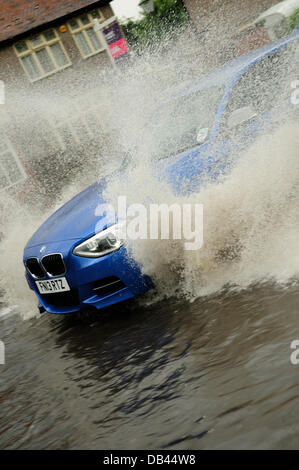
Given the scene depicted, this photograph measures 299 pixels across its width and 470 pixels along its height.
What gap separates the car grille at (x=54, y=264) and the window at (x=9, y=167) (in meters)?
17.3

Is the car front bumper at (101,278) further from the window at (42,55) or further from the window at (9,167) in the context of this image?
the window at (42,55)

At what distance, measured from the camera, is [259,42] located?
2320 cm

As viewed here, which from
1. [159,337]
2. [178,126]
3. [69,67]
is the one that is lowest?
[159,337]

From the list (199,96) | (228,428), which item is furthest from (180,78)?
(228,428)

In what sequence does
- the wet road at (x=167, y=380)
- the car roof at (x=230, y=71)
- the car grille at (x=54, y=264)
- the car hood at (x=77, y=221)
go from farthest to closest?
the car roof at (x=230, y=71)
the car grille at (x=54, y=264)
the car hood at (x=77, y=221)
the wet road at (x=167, y=380)

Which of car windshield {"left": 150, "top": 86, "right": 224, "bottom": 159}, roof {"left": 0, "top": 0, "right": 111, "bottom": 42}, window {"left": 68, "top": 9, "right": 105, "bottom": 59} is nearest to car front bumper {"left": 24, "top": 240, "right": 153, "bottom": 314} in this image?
car windshield {"left": 150, "top": 86, "right": 224, "bottom": 159}

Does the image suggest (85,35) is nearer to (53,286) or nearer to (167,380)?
(53,286)

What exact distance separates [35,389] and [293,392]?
2.10 meters

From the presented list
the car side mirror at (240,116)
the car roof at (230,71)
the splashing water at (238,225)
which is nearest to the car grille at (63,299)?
the splashing water at (238,225)

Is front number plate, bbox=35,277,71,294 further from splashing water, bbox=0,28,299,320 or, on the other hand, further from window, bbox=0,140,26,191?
window, bbox=0,140,26,191

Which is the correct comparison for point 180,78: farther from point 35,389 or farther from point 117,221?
point 35,389

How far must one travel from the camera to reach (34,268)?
189 inches

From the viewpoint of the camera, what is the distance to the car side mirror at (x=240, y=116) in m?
4.66

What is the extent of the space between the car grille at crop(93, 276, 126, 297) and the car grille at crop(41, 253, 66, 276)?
1.18ft
